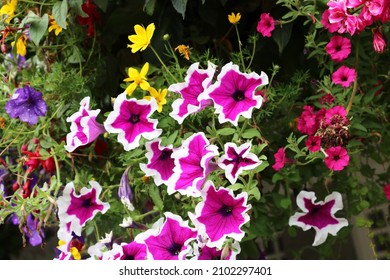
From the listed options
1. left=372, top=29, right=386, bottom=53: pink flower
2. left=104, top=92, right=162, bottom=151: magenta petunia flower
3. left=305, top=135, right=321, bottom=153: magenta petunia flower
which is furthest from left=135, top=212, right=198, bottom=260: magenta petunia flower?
left=372, top=29, right=386, bottom=53: pink flower

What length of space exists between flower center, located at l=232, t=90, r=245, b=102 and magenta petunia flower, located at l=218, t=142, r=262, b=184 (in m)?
0.09

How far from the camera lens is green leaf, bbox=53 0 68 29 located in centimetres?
127

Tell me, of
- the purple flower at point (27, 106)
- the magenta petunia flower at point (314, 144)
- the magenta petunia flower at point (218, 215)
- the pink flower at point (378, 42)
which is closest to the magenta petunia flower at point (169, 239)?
the magenta petunia flower at point (218, 215)

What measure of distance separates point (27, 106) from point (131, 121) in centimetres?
27

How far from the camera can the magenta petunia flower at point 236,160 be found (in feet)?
3.75

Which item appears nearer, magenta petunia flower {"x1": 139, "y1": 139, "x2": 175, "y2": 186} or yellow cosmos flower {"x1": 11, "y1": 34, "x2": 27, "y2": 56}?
magenta petunia flower {"x1": 139, "y1": 139, "x2": 175, "y2": 186}

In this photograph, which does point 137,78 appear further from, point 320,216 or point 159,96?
point 320,216

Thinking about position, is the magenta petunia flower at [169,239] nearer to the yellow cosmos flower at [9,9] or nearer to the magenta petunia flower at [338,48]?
the magenta petunia flower at [338,48]

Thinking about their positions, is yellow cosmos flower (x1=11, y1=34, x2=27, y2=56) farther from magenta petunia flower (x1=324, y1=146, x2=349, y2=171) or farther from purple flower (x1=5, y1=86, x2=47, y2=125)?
magenta petunia flower (x1=324, y1=146, x2=349, y2=171)

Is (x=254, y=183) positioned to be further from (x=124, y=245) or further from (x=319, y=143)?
(x=124, y=245)

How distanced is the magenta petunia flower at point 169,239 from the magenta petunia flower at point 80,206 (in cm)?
14

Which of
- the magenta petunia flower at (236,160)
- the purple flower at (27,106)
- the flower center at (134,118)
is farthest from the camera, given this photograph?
the purple flower at (27,106)

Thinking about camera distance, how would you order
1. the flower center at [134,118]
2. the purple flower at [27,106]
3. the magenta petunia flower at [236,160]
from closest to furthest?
the magenta petunia flower at [236,160]
the flower center at [134,118]
the purple flower at [27,106]

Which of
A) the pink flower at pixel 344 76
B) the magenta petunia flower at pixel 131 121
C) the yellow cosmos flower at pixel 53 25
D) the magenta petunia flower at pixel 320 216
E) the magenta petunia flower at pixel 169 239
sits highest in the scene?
the yellow cosmos flower at pixel 53 25
